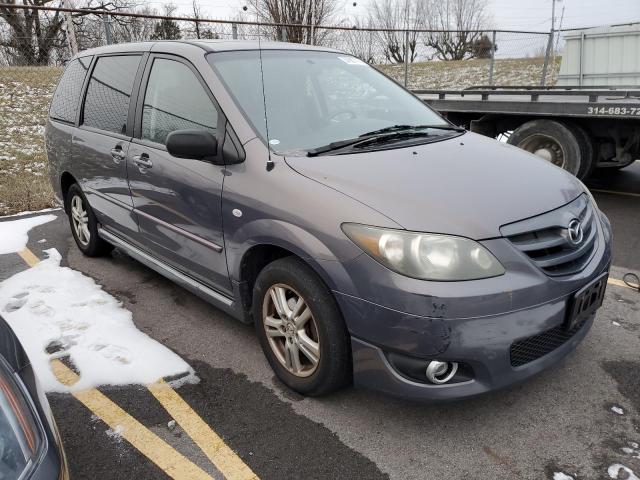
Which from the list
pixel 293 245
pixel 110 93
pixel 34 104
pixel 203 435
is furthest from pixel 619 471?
pixel 34 104

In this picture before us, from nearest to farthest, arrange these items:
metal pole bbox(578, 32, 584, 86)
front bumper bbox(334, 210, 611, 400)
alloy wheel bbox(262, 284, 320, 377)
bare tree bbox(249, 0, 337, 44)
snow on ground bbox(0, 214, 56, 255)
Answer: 1. front bumper bbox(334, 210, 611, 400)
2. alloy wheel bbox(262, 284, 320, 377)
3. snow on ground bbox(0, 214, 56, 255)
4. metal pole bbox(578, 32, 584, 86)
5. bare tree bbox(249, 0, 337, 44)

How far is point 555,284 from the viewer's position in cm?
229

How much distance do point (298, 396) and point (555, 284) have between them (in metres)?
1.36

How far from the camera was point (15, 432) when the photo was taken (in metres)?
1.58

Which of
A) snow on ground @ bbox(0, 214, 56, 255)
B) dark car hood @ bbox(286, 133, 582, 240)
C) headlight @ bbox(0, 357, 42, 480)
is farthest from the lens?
snow on ground @ bbox(0, 214, 56, 255)

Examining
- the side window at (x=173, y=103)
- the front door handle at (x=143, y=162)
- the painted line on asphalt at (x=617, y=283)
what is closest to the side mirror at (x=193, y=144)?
the side window at (x=173, y=103)

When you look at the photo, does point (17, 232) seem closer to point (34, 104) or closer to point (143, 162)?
point (143, 162)

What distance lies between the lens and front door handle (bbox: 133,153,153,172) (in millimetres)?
3396

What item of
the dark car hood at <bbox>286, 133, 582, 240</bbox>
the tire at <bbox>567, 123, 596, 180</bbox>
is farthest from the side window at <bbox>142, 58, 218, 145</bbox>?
the tire at <bbox>567, 123, 596, 180</bbox>

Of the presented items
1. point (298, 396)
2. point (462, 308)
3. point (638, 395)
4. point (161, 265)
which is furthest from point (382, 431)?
point (161, 265)

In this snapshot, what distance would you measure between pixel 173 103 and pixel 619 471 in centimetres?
301

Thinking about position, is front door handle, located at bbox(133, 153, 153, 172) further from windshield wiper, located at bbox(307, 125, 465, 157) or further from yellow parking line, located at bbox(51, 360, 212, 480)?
yellow parking line, located at bbox(51, 360, 212, 480)

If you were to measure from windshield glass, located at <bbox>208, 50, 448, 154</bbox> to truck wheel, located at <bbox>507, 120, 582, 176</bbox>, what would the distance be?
128 inches

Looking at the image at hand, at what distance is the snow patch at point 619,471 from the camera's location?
2.18 meters
